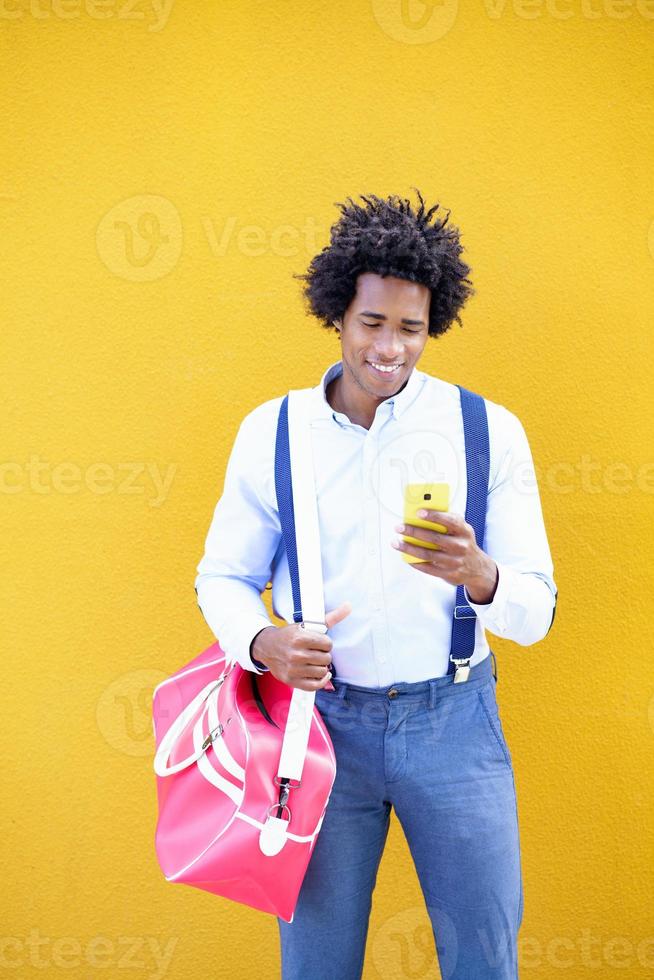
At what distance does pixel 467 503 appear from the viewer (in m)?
1.52

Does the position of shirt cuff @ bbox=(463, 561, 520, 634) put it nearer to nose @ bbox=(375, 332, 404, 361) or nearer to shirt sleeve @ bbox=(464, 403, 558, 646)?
shirt sleeve @ bbox=(464, 403, 558, 646)

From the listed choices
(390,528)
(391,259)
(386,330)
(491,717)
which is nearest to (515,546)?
(390,528)

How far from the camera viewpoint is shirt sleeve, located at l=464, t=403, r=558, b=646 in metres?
1.43

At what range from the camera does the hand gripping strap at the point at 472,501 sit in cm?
152

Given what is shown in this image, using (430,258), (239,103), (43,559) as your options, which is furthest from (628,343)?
(43,559)

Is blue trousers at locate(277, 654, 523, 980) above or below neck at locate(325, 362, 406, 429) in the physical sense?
below

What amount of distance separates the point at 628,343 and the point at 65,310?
1.37 metres

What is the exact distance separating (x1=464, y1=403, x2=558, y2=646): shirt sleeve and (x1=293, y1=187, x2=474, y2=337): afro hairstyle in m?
0.24

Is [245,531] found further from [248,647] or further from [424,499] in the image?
[424,499]

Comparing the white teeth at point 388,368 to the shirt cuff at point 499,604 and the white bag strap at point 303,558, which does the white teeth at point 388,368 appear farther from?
the shirt cuff at point 499,604

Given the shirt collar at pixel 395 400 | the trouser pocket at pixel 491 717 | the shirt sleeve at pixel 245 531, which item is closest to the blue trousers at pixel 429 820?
the trouser pocket at pixel 491 717

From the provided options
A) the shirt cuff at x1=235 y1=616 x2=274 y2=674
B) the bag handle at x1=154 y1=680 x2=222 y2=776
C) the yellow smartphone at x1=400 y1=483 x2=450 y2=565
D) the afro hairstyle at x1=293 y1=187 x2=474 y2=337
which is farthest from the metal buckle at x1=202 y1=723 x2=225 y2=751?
the afro hairstyle at x1=293 y1=187 x2=474 y2=337

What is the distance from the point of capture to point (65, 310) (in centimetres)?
212

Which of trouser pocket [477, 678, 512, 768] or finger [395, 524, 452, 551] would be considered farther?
A: trouser pocket [477, 678, 512, 768]
